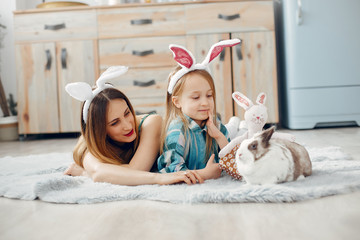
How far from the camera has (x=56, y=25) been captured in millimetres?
2529

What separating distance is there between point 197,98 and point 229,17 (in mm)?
1556

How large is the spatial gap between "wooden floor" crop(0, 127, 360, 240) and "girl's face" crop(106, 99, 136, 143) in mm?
312

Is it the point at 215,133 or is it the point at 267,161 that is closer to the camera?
the point at 267,161

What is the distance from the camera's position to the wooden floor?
0.61 m

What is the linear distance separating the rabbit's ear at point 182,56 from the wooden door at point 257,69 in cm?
147

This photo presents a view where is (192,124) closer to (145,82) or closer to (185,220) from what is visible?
(185,220)

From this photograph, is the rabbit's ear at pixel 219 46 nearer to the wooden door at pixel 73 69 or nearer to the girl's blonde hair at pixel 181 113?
the girl's blonde hair at pixel 181 113

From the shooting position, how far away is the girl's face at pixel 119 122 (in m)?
1.08

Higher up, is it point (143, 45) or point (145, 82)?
point (143, 45)

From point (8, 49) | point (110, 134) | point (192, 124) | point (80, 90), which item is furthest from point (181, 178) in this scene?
point (8, 49)

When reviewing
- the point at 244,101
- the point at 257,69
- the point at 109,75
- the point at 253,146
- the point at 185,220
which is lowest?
the point at 185,220

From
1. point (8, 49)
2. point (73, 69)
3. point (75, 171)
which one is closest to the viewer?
point (75, 171)

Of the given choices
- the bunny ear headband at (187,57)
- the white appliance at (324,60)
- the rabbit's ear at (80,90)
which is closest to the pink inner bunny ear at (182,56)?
the bunny ear headband at (187,57)

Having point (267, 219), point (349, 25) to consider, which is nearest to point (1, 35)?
point (349, 25)
